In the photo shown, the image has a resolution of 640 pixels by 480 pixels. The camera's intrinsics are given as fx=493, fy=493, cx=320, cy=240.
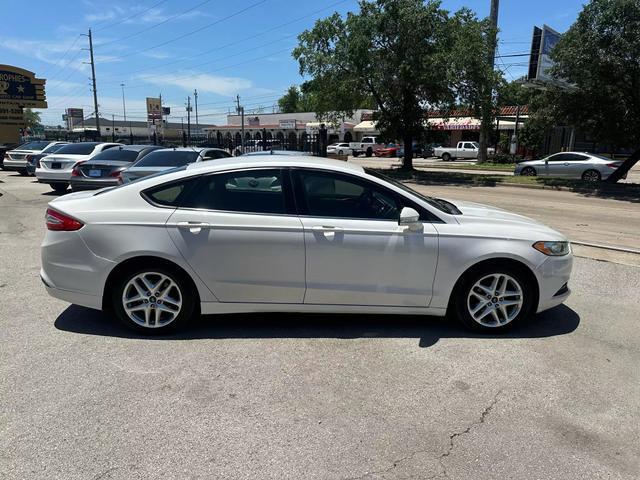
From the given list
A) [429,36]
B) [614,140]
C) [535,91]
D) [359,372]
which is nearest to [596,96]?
[614,140]

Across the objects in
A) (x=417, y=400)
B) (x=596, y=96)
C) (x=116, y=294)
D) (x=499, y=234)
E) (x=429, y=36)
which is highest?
(x=429, y=36)

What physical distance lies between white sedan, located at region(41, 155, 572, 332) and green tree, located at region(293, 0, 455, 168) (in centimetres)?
1785

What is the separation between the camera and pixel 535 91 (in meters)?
22.2

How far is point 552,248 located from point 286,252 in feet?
7.68

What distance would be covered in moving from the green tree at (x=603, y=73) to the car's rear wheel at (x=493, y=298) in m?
14.6

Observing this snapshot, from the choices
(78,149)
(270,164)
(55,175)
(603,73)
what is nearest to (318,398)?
(270,164)

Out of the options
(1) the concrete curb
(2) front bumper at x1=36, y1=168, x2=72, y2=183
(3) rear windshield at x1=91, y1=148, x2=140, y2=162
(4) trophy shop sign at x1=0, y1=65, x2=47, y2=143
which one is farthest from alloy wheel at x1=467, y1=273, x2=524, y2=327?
(4) trophy shop sign at x1=0, y1=65, x2=47, y2=143

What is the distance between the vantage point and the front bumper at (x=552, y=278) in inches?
170

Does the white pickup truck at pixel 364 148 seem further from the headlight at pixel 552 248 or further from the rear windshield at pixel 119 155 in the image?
the headlight at pixel 552 248

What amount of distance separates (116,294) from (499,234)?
11.0 feet

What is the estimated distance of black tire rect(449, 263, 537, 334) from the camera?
14.0 feet

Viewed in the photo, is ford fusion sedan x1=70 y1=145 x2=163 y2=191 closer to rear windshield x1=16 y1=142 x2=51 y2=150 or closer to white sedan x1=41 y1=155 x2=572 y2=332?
white sedan x1=41 y1=155 x2=572 y2=332

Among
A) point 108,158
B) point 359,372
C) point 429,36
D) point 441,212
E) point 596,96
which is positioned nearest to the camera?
point 359,372

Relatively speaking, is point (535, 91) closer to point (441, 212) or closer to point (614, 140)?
point (614, 140)
